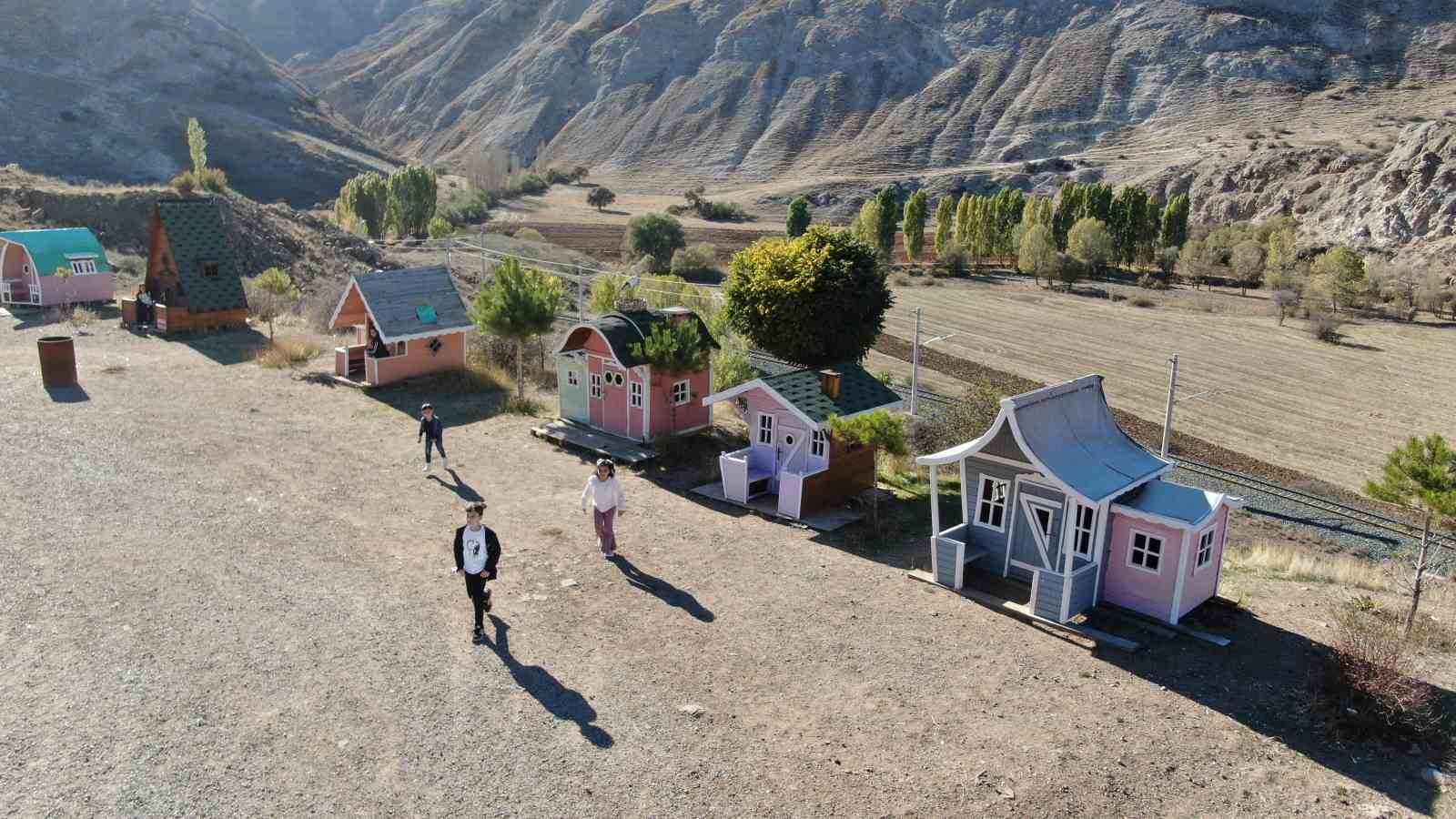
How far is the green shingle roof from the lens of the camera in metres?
18.9

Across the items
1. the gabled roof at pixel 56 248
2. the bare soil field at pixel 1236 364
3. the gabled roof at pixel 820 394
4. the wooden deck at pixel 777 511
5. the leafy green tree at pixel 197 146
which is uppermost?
the leafy green tree at pixel 197 146

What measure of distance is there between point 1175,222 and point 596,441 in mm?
62879

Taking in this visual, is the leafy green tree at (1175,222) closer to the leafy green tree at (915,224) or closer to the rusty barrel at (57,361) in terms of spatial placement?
the leafy green tree at (915,224)

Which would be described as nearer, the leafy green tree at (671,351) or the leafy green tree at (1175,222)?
the leafy green tree at (671,351)

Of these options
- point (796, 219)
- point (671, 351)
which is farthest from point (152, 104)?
point (671, 351)

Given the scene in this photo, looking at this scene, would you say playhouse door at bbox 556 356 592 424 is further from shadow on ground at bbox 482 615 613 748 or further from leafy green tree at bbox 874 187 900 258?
leafy green tree at bbox 874 187 900 258

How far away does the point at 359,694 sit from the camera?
456 inches

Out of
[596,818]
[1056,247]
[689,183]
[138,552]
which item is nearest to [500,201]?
[689,183]

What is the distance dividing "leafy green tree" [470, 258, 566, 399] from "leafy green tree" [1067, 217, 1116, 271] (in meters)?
52.0

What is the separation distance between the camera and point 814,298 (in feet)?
87.7

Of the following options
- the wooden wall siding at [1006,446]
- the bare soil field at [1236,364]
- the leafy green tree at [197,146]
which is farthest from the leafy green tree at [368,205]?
the wooden wall siding at [1006,446]

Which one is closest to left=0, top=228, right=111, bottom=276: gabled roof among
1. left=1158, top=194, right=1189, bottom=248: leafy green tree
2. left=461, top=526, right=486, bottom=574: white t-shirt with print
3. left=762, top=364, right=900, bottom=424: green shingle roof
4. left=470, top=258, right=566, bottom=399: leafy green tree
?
left=470, top=258, right=566, bottom=399: leafy green tree

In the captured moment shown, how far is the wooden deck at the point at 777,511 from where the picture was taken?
59.0 ft

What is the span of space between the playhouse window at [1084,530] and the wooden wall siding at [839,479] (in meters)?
5.07
